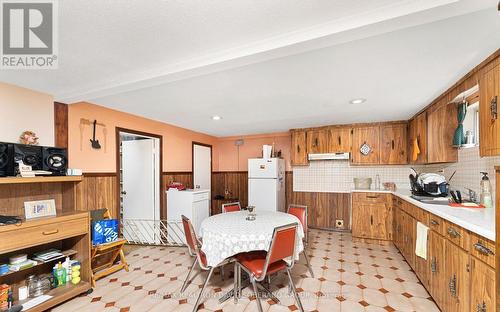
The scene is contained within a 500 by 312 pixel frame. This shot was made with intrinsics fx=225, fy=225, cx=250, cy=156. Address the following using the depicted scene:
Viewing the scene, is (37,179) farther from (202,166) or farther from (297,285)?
(202,166)

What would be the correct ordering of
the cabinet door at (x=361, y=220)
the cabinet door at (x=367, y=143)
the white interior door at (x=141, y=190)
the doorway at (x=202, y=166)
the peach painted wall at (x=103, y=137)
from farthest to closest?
1. the doorway at (x=202, y=166)
2. the cabinet door at (x=367, y=143)
3. the white interior door at (x=141, y=190)
4. the cabinet door at (x=361, y=220)
5. the peach painted wall at (x=103, y=137)

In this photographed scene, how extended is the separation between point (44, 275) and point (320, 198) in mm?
4582

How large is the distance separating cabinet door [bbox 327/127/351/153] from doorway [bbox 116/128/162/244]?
343 cm

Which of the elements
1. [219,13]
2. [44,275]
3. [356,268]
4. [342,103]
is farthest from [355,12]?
Result: [44,275]

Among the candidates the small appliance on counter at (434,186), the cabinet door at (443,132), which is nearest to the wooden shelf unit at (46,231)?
the small appliance on counter at (434,186)

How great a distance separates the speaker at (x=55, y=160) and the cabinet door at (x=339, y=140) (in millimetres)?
4354

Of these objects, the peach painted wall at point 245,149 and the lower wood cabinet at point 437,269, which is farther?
the peach painted wall at point 245,149

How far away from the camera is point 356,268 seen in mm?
3002

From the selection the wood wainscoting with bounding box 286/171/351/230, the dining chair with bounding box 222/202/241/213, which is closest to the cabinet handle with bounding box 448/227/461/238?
the dining chair with bounding box 222/202/241/213

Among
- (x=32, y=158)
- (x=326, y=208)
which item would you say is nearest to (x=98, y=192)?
(x=32, y=158)

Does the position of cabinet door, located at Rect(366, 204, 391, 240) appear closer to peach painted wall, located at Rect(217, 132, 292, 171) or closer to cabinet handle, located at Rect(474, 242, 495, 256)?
peach painted wall, located at Rect(217, 132, 292, 171)

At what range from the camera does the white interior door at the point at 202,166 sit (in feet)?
17.1

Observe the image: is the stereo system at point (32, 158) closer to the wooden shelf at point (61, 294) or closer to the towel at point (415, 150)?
the wooden shelf at point (61, 294)

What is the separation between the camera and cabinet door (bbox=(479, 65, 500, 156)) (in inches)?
66.7
